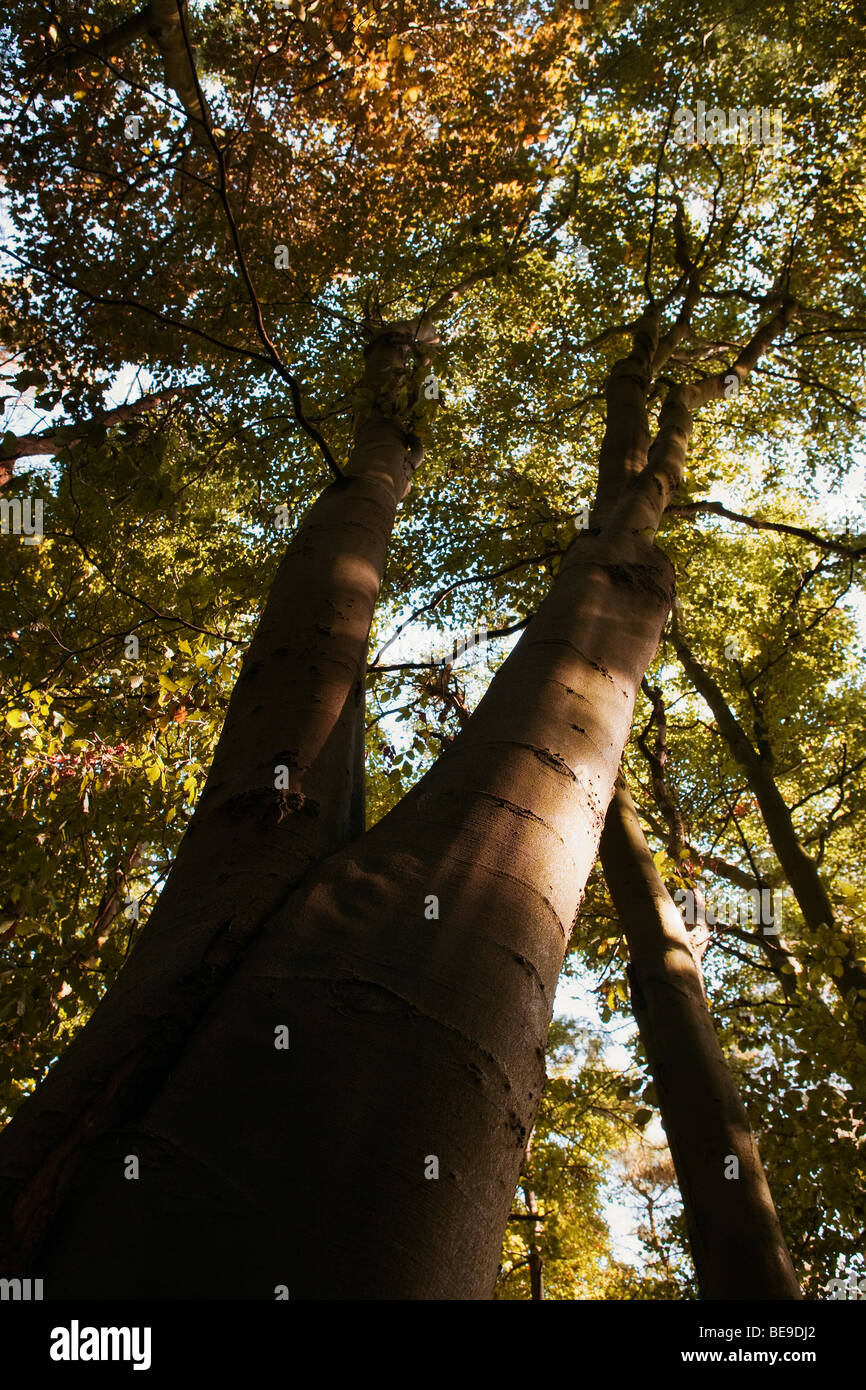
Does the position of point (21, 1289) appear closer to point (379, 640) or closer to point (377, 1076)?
point (377, 1076)

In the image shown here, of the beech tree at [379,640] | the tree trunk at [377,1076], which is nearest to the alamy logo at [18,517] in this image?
the beech tree at [379,640]

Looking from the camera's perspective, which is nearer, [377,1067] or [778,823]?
[377,1067]

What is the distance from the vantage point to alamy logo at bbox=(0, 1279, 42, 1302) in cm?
Answer: 109

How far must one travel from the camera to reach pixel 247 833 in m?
1.86

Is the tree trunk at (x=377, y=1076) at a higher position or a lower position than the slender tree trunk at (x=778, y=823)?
lower

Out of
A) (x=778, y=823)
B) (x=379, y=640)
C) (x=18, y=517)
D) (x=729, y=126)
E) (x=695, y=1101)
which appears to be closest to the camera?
(x=695, y=1101)

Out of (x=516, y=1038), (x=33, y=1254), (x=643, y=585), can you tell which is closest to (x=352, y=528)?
(x=643, y=585)

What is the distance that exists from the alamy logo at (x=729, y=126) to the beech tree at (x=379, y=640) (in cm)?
17
